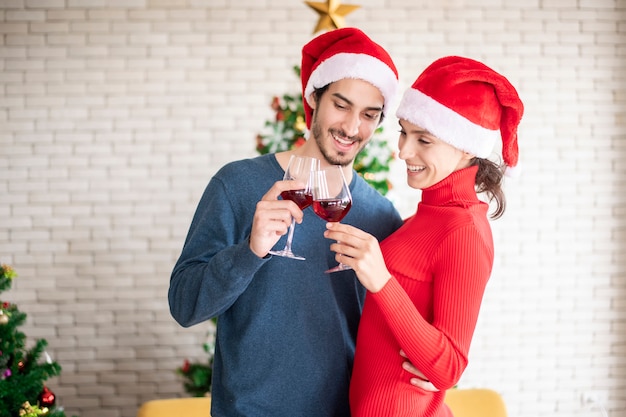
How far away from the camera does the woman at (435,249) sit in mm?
1422

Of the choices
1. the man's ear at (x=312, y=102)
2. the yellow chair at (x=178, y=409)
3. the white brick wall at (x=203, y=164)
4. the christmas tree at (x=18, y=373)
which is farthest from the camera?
the white brick wall at (x=203, y=164)

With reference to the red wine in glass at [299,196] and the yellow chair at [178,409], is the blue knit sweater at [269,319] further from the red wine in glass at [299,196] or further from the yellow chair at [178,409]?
the yellow chair at [178,409]

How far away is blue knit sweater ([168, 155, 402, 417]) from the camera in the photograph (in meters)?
1.72

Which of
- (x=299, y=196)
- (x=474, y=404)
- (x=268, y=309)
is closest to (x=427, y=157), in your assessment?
(x=299, y=196)

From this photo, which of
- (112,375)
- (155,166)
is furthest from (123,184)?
(112,375)

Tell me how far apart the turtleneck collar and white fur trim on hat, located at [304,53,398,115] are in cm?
51

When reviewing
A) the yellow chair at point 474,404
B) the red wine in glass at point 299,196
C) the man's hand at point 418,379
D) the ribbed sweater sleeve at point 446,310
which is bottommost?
the yellow chair at point 474,404

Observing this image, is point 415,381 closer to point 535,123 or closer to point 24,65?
point 535,123

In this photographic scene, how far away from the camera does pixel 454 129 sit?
1.61m

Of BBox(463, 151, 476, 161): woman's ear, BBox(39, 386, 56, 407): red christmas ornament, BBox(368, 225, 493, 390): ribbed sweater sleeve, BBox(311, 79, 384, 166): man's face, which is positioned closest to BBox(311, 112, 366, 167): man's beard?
BBox(311, 79, 384, 166): man's face

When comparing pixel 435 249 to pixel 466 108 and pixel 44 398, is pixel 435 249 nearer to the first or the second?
pixel 466 108

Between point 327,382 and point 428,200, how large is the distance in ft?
1.93

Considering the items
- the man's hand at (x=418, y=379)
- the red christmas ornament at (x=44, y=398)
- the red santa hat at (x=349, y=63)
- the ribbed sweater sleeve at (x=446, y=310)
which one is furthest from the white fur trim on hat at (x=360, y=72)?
the red christmas ornament at (x=44, y=398)

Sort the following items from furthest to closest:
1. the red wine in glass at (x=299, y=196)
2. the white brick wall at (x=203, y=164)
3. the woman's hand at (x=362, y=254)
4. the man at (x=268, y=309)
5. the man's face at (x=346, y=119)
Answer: the white brick wall at (x=203, y=164), the man's face at (x=346, y=119), the man at (x=268, y=309), the red wine in glass at (x=299, y=196), the woman's hand at (x=362, y=254)
